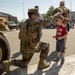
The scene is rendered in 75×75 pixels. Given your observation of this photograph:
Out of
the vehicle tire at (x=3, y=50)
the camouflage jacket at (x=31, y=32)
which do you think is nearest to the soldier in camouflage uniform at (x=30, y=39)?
the camouflage jacket at (x=31, y=32)

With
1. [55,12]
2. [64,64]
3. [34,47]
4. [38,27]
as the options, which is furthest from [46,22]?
[64,64]

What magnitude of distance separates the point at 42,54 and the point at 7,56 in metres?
0.82

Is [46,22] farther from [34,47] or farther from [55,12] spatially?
[55,12]

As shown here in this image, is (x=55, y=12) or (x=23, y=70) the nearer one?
(x=23, y=70)

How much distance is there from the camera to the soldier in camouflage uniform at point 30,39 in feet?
13.7

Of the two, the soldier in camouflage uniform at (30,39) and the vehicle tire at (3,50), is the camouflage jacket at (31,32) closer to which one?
the soldier in camouflage uniform at (30,39)

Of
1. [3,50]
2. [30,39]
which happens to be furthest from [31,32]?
[3,50]

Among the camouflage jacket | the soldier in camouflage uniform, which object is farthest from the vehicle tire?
the camouflage jacket

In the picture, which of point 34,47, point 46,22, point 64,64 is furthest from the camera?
point 64,64

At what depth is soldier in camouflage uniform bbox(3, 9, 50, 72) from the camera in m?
4.17

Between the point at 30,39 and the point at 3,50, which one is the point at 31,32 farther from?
the point at 3,50

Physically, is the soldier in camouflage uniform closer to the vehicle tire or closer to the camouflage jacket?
the camouflage jacket

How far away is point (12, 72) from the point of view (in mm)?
4480

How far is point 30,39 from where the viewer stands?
168 inches
